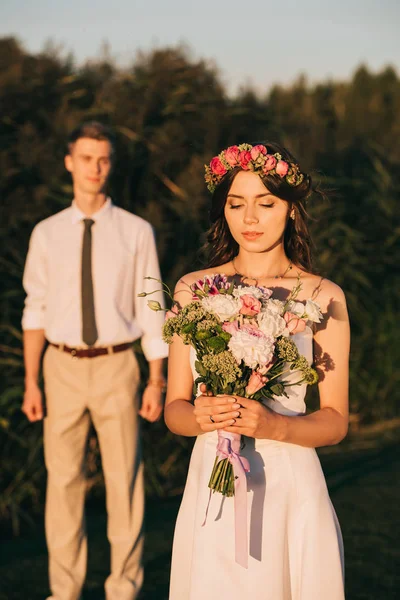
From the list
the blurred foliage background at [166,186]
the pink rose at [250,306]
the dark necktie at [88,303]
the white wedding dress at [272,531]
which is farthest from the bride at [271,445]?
the blurred foliage background at [166,186]

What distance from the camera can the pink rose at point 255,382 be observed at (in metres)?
3.41

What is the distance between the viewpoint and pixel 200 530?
12.2ft

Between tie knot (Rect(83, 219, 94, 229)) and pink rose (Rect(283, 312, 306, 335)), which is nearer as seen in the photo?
pink rose (Rect(283, 312, 306, 335))

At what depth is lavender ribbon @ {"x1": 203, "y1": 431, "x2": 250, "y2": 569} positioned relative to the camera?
3539mm

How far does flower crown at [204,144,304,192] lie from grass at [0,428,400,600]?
3.34 metres

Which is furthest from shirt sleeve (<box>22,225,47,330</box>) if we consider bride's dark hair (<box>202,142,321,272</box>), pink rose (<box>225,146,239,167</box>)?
pink rose (<box>225,146,239,167</box>)

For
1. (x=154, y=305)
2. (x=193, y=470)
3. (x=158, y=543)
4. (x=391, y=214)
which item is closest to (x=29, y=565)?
(x=158, y=543)

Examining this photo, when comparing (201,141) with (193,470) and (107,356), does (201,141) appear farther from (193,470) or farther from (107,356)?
(193,470)

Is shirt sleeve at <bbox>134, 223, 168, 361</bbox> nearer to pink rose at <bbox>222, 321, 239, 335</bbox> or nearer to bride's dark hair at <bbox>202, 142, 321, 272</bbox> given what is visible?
bride's dark hair at <bbox>202, 142, 321, 272</bbox>

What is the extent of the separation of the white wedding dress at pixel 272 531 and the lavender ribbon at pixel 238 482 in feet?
0.27

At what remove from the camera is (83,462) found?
6.00 meters

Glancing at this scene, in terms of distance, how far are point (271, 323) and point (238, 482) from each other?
61 cm

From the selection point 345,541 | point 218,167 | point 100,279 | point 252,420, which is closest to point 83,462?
point 100,279

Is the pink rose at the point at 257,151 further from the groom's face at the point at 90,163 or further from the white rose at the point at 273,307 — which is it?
the groom's face at the point at 90,163
